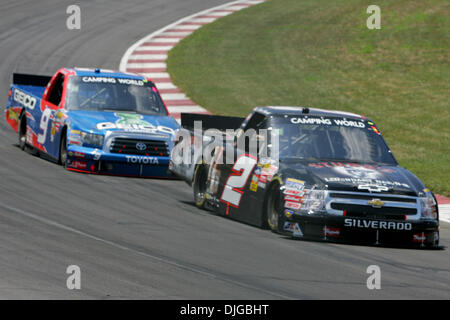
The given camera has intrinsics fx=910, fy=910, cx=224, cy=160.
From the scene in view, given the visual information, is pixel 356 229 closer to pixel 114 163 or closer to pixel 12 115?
pixel 114 163

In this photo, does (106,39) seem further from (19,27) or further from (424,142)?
(424,142)

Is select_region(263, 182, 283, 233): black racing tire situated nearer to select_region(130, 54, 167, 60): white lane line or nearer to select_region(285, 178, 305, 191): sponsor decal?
select_region(285, 178, 305, 191): sponsor decal

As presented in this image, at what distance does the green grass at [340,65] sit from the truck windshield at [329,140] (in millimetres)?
4768

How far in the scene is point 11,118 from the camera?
16.9 meters

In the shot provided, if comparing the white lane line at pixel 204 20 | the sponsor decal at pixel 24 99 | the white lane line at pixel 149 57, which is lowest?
the sponsor decal at pixel 24 99

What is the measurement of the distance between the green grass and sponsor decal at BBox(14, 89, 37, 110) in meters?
5.50

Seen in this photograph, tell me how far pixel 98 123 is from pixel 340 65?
1283 cm

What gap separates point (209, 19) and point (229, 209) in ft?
70.6

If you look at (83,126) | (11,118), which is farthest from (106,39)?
(83,126)

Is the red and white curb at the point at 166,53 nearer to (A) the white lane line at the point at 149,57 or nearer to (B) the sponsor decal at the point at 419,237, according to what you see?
(A) the white lane line at the point at 149,57

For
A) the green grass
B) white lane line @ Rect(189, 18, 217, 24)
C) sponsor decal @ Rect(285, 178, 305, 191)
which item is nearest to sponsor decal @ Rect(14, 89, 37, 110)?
the green grass

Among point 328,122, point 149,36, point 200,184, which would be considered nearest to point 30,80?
point 200,184

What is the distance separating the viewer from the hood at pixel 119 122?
45.4 feet

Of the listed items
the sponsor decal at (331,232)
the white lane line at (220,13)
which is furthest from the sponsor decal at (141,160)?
the white lane line at (220,13)
